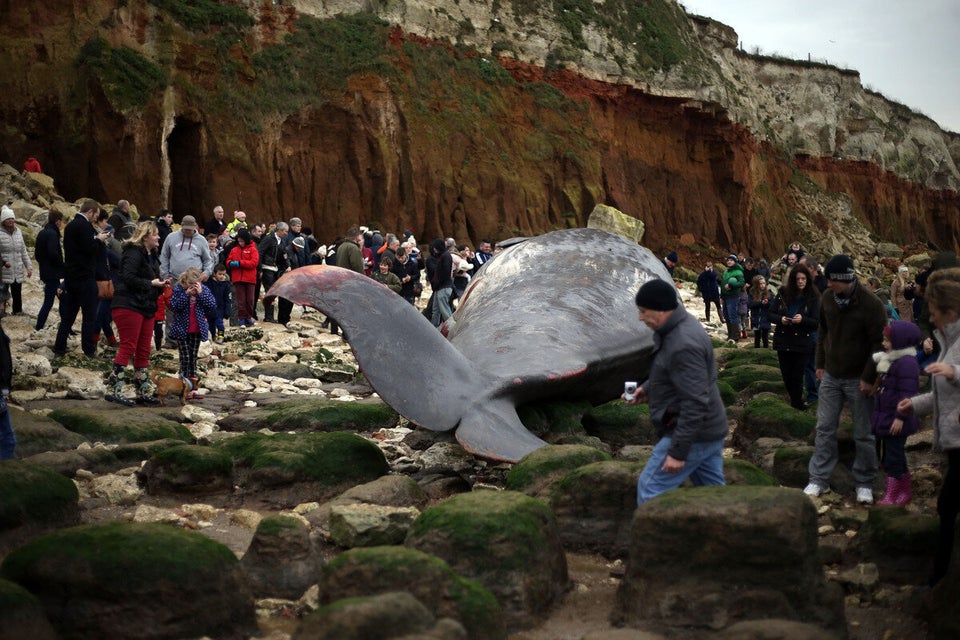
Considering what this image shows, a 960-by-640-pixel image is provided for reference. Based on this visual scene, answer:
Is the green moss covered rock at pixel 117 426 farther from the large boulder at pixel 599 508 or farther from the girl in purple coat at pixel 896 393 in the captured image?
the girl in purple coat at pixel 896 393

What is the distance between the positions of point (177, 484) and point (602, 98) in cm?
3501

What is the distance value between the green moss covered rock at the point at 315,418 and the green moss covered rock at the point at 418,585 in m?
4.46

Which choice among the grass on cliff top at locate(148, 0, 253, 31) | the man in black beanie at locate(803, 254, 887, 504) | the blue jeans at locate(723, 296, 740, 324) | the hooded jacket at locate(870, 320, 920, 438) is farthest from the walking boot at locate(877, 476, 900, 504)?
the grass on cliff top at locate(148, 0, 253, 31)

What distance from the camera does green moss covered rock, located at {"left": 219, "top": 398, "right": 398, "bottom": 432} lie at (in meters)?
8.85

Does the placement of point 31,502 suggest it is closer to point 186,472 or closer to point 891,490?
point 186,472

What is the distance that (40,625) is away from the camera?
13.4ft

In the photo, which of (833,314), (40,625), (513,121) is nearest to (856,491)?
(833,314)

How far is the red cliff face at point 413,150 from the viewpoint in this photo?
2508 cm

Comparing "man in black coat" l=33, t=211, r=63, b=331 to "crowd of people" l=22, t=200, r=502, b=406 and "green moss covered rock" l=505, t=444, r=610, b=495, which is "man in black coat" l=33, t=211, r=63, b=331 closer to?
"crowd of people" l=22, t=200, r=502, b=406

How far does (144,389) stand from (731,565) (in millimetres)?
7019

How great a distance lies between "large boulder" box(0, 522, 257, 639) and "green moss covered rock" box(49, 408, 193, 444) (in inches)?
135

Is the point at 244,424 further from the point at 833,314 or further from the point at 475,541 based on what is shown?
the point at 833,314

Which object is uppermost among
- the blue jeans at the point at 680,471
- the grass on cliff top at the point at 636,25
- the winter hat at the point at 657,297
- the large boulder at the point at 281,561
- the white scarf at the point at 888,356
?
the grass on cliff top at the point at 636,25

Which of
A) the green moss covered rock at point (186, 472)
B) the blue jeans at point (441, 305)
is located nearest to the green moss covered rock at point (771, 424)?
the green moss covered rock at point (186, 472)
